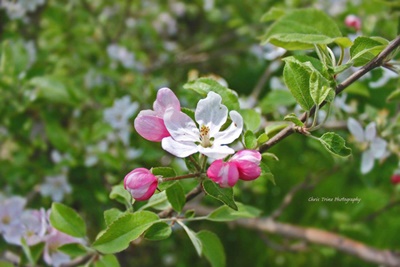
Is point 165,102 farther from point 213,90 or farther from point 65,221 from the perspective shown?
point 65,221

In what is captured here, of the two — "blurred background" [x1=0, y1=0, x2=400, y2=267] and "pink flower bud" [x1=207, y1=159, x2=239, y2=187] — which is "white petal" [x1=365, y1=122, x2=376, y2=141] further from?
"pink flower bud" [x1=207, y1=159, x2=239, y2=187]

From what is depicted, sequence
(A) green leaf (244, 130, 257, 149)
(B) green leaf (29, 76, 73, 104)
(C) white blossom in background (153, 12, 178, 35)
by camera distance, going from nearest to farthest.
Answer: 1. (A) green leaf (244, 130, 257, 149)
2. (B) green leaf (29, 76, 73, 104)
3. (C) white blossom in background (153, 12, 178, 35)

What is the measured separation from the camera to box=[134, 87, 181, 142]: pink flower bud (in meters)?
0.88

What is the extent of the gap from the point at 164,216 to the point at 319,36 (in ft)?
1.57

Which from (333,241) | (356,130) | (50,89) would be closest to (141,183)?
(356,130)

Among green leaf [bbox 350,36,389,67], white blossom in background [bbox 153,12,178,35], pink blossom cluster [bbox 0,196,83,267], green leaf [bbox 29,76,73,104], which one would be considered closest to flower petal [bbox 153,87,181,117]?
green leaf [bbox 350,36,389,67]

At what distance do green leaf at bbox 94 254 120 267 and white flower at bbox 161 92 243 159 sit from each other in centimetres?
34

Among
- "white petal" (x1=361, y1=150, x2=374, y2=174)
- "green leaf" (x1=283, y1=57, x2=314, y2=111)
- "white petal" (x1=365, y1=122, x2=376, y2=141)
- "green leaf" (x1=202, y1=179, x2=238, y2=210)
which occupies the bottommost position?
"white petal" (x1=361, y1=150, x2=374, y2=174)

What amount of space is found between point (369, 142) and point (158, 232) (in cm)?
72

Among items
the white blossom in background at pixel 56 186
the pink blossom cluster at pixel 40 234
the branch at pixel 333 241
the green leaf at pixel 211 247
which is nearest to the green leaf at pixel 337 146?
the green leaf at pixel 211 247

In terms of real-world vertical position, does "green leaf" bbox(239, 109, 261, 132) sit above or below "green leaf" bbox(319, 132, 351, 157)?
below

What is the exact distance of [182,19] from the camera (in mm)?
3738

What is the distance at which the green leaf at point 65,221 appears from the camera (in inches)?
44.8

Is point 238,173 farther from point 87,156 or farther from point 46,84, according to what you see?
point 87,156
